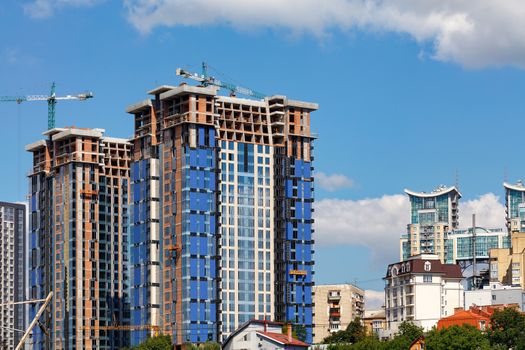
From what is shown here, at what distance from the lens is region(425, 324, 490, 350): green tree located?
7249 inches

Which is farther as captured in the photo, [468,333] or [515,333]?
[515,333]

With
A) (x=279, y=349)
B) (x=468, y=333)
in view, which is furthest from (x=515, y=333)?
(x=279, y=349)

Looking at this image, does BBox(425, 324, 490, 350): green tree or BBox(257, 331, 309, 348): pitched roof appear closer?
BBox(425, 324, 490, 350): green tree

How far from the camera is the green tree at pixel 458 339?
184 meters

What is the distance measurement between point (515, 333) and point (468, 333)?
16.0 metres

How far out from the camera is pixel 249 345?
651ft

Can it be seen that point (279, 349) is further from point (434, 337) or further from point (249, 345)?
point (434, 337)

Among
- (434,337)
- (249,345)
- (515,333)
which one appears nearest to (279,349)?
(249,345)

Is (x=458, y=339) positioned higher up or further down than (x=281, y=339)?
higher up

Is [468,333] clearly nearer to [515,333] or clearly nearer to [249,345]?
[515,333]

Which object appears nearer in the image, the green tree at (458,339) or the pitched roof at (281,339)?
the green tree at (458,339)

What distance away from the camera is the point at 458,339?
607 feet

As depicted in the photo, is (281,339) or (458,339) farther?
(281,339)

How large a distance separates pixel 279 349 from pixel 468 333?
2929cm
